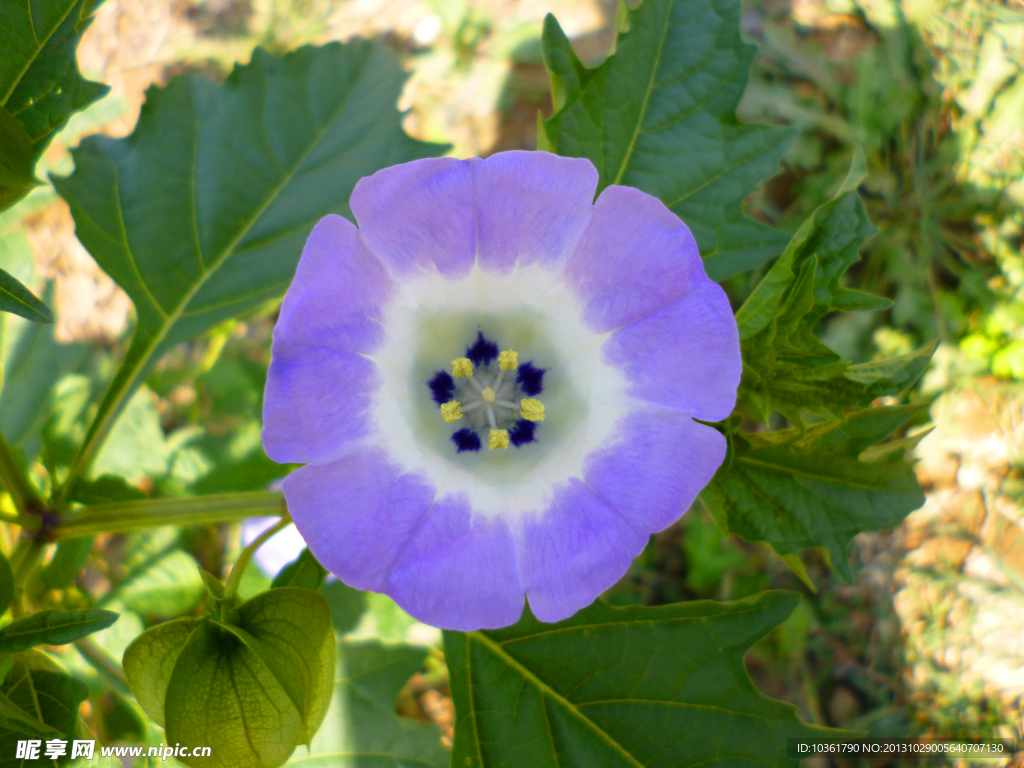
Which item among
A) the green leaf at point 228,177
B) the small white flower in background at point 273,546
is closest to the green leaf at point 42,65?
the green leaf at point 228,177

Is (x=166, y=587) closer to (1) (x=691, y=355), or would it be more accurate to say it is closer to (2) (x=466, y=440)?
(2) (x=466, y=440)

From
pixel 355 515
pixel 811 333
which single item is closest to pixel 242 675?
pixel 355 515

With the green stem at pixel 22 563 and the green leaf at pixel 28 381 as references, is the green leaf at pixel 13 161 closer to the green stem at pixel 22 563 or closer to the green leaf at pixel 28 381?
the green stem at pixel 22 563

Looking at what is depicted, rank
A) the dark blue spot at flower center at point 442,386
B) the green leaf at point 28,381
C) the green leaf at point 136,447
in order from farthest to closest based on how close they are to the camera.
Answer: the green leaf at point 136,447
the green leaf at point 28,381
the dark blue spot at flower center at point 442,386

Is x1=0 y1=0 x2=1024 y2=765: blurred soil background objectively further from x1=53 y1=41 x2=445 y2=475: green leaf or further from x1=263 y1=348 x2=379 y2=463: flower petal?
x1=263 y1=348 x2=379 y2=463: flower petal

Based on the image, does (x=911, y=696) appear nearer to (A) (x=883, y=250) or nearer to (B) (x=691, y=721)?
(A) (x=883, y=250)

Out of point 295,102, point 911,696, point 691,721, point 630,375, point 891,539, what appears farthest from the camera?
point 891,539

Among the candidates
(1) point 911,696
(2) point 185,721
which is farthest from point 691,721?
(1) point 911,696
